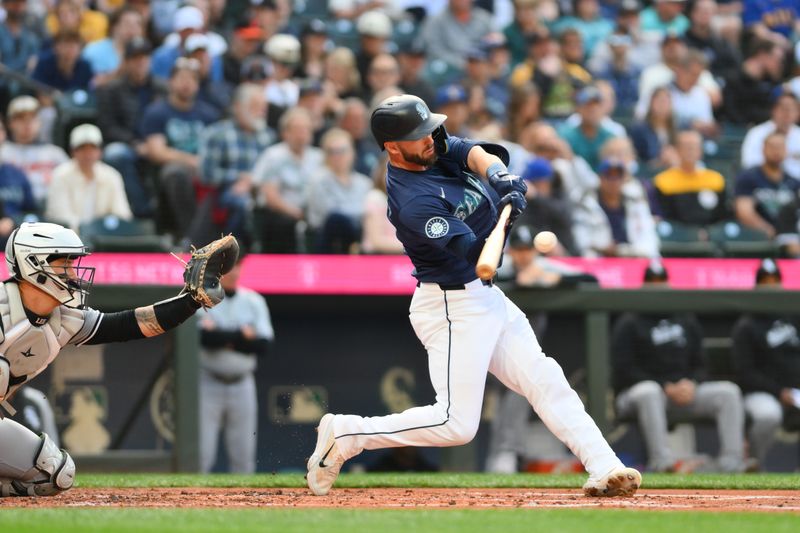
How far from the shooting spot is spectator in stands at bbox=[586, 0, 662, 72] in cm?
1414

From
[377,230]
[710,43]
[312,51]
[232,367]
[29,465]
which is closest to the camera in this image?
[29,465]

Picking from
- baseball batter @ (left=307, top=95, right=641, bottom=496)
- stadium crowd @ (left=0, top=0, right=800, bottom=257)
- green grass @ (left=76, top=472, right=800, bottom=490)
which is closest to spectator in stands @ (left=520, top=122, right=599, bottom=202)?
stadium crowd @ (left=0, top=0, right=800, bottom=257)

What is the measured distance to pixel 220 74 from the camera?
12.2m

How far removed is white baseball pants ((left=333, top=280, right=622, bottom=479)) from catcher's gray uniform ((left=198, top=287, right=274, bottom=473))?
141 inches

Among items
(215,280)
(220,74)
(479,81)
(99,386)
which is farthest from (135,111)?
(215,280)

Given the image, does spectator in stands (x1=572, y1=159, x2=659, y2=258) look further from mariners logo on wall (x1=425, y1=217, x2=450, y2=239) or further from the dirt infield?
mariners logo on wall (x1=425, y1=217, x2=450, y2=239)

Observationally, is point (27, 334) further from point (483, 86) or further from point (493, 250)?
point (483, 86)

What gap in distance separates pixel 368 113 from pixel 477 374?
629cm

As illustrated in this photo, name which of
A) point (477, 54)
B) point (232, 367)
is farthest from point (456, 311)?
point (477, 54)

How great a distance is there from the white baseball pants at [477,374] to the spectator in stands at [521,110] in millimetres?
6361

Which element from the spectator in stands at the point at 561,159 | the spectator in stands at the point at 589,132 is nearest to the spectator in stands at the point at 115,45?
the spectator in stands at the point at 561,159

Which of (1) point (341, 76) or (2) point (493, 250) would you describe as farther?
(1) point (341, 76)

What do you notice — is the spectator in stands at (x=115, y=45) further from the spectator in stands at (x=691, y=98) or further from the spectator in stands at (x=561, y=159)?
the spectator in stands at (x=691, y=98)

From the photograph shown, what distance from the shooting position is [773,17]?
15.2 metres
